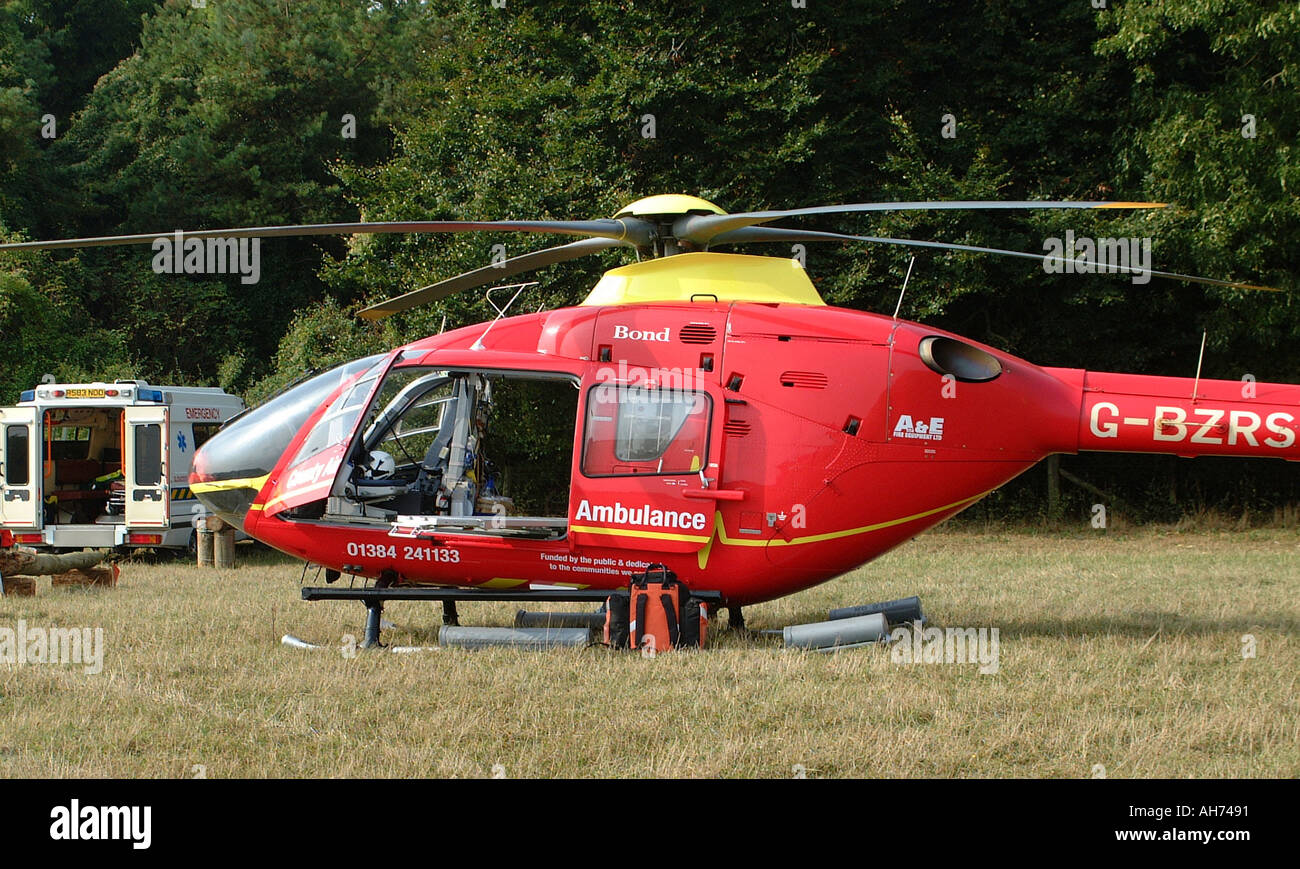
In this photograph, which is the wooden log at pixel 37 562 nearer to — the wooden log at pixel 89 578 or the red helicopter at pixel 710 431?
the wooden log at pixel 89 578

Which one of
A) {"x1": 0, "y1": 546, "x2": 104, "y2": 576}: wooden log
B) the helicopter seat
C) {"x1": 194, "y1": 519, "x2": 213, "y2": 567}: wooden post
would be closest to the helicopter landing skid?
the helicopter seat

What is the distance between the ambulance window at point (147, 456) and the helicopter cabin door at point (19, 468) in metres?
1.36

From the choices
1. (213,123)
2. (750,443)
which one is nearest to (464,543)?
(750,443)

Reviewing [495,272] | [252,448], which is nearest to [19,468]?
[252,448]

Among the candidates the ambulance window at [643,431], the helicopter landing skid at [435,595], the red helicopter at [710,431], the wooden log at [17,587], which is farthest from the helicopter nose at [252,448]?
the wooden log at [17,587]

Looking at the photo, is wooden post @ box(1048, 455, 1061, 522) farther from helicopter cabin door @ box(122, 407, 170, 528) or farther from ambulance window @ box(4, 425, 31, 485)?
ambulance window @ box(4, 425, 31, 485)

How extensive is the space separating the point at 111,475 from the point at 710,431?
45.2 ft

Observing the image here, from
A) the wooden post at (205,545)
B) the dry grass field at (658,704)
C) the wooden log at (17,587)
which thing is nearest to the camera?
the dry grass field at (658,704)

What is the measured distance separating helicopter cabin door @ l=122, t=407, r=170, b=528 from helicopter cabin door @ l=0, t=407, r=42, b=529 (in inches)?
48.2

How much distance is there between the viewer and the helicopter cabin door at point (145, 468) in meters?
17.4

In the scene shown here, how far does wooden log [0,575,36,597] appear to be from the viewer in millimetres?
12953

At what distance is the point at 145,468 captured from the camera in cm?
1750

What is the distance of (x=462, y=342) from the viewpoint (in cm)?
984
